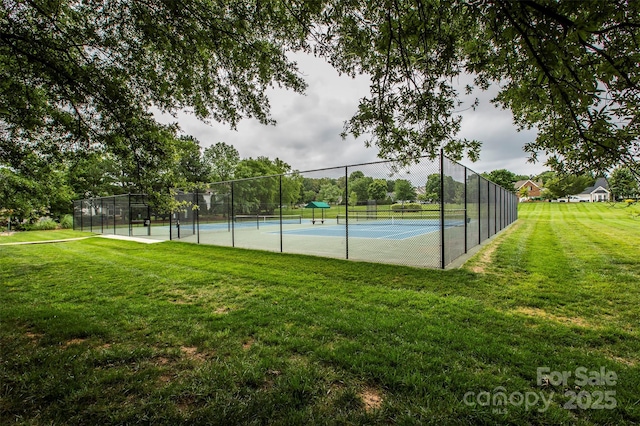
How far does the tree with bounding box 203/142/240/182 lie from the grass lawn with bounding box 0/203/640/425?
121 feet

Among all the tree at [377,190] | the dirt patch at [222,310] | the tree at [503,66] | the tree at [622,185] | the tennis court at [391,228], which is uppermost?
the tree at [503,66]

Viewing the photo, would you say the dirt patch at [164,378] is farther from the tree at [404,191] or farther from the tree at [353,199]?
Answer: the tree at [353,199]

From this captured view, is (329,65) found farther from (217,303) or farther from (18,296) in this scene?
(18,296)

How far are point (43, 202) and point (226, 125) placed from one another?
7.01 metres

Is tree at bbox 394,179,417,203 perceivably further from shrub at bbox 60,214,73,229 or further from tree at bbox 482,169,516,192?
tree at bbox 482,169,516,192

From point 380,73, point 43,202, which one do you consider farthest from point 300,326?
point 43,202

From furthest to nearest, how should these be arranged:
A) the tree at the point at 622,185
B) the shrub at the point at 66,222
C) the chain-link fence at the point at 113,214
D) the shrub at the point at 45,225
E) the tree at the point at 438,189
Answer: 1. the shrub at the point at 66,222
2. the shrub at the point at 45,225
3. the chain-link fence at the point at 113,214
4. the tree at the point at 438,189
5. the tree at the point at 622,185

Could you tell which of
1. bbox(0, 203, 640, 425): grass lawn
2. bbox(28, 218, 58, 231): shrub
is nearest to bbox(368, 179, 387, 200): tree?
bbox(0, 203, 640, 425): grass lawn

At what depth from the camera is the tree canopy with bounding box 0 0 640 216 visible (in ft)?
7.54

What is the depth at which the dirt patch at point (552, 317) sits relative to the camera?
307 cm

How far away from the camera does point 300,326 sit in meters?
3.06

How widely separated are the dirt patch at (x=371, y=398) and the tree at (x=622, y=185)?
11.1ft

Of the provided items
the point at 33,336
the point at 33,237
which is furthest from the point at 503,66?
the point at 33,237

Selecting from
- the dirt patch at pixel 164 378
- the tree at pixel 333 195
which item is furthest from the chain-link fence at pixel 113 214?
the dirt patch at pixel 164 378
